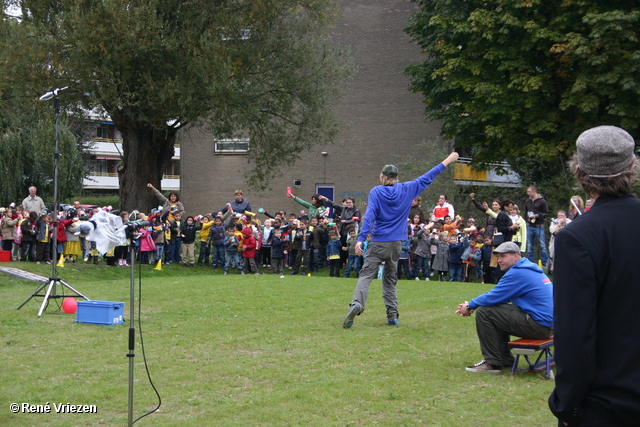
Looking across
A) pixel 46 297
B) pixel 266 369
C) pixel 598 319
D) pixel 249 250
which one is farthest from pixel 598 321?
pixel 249 250

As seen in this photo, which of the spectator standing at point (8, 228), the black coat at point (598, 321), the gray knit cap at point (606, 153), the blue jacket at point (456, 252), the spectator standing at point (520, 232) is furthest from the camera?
the spectator standing at point (8, 228)

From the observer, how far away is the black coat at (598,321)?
2.82 m

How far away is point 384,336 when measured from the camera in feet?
31.7

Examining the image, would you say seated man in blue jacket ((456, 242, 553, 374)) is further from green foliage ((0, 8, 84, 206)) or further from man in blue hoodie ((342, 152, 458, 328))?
green foliage ((0, 8, 84, 206))

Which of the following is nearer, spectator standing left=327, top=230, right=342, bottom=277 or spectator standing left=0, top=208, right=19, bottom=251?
spectator standing left=327, top=230, right=342, bottom=277

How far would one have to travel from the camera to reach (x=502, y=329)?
7824 millimetres

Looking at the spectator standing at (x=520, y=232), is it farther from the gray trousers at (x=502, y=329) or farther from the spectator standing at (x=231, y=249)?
the gray trousers at (x=502, y=329)

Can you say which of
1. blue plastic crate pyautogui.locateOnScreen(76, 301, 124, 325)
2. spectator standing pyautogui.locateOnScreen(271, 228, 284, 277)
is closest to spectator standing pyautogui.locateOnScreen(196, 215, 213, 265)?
spectator standing pyautogui.locateOnScreen(271, 228, 284, 277)

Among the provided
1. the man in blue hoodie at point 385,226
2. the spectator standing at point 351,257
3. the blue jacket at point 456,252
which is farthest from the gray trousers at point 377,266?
the spectator standing at point 351,257

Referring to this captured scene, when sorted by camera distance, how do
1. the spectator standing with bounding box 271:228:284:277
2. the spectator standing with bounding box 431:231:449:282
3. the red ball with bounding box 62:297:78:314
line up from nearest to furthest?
the red ball with bounding box 62:297:78:314 < the spectator standing with bounding box 431:231:449:282 < the spectator standing with bounding box 271:228:284:277

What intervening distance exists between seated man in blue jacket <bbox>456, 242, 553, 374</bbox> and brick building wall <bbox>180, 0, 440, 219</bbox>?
105 ft

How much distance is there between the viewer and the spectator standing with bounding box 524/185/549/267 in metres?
18.6

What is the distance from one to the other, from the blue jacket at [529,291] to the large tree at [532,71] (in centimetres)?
1806

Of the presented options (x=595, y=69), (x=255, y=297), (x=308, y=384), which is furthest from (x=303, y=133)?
(x=308, y=384)
